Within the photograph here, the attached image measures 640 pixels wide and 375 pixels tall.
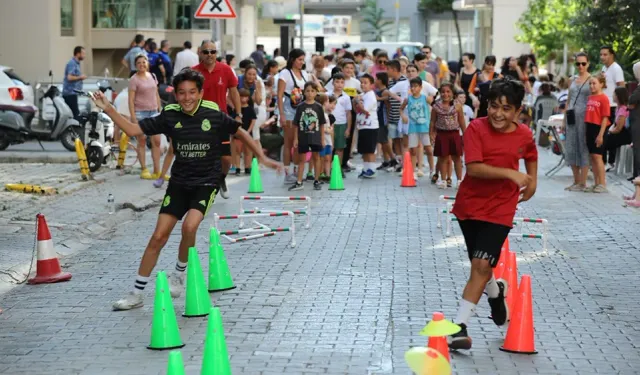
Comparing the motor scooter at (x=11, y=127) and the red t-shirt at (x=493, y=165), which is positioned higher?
the red t-shirt at (x=493, y=165)

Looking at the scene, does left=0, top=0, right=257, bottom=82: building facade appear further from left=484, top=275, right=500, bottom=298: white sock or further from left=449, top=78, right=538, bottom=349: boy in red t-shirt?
left=449, top=78, right=538, bottom=349: boy in red t-shirt

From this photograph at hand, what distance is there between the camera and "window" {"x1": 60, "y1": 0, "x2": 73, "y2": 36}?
3516cm

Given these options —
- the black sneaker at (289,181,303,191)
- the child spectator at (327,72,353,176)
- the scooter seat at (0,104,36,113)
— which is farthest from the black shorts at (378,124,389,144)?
the scooter seat at (0,104,36,113)

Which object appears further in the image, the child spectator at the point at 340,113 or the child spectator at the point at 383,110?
the child spectator at the point at 383,110

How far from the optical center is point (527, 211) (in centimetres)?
1525

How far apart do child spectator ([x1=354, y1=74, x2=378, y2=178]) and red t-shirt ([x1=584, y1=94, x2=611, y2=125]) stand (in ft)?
12.4

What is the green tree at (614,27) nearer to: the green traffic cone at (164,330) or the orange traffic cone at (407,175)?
the orange traffic cone at (407,175)

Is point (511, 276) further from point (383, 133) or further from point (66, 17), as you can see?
point (66, 17)

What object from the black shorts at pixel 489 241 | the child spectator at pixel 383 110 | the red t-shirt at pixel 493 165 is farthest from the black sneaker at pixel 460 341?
the child spectator at pixel 383 110

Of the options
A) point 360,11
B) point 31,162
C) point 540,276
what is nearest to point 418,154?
point 31,162

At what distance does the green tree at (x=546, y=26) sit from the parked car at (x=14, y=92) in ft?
62.2

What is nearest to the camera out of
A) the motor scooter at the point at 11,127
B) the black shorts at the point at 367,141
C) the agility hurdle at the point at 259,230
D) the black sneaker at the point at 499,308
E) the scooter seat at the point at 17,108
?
the black sneaker at the point at 499,308

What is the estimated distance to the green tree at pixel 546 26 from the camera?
3825 centimetres

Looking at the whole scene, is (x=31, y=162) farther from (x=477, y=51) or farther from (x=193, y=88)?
(x=477, y=51)
